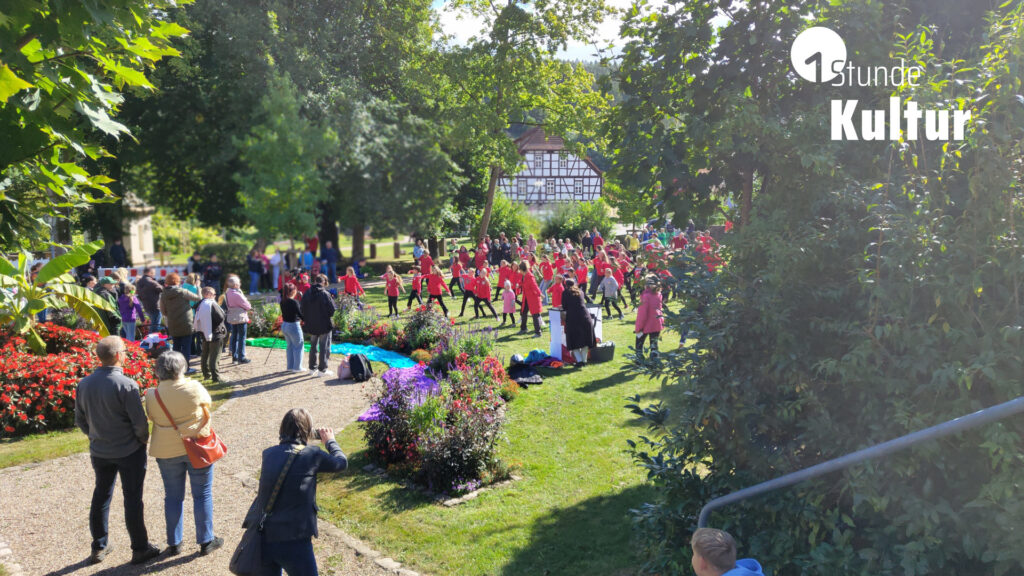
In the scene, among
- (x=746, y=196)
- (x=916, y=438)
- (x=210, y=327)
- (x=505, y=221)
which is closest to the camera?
(x=916, y=438)

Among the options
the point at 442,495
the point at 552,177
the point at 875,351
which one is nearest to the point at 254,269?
the point at 442,495

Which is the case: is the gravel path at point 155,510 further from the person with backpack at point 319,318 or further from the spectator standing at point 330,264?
the spectator standing at point 330,264

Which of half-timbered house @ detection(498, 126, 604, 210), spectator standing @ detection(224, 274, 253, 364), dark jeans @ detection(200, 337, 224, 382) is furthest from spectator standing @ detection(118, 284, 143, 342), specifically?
half-timbered house @ detection(498, 126, 604, 210)

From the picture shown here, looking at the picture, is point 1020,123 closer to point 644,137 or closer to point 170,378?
point 644,137

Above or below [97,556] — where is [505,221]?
above

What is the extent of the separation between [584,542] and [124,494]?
4.19 metres

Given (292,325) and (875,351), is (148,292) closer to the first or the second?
(292,325)


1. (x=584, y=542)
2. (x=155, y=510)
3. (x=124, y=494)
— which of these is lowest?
(x=584, y=542)

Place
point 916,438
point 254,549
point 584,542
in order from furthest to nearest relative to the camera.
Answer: point 584,542 → point 254,549 → point 916,438

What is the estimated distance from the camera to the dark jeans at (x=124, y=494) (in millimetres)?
6418

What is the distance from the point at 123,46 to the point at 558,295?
12803mm

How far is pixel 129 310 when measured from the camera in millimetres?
15242

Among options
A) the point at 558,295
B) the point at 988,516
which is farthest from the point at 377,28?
the point at 988,516

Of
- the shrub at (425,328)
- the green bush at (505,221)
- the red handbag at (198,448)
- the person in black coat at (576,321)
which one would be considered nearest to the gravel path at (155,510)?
the red handbag at (198,448)
